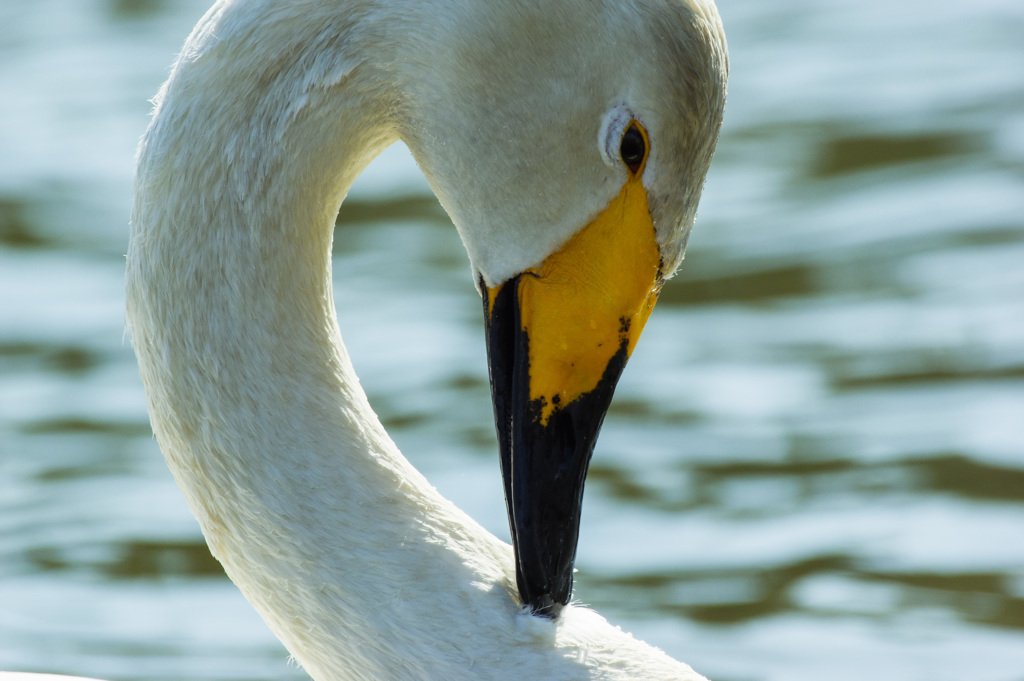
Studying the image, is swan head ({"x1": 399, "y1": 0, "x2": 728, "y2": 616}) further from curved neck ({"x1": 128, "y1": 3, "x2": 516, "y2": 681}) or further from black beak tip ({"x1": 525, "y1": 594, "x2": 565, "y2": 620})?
curved neck ({"x1": 128, "y1": 3, "x2": 516, "y2": 681})

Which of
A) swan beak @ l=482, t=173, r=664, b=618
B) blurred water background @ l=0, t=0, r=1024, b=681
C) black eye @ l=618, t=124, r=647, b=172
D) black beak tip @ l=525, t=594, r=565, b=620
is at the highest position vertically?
blurred water background @ l=0, t=0, r=1024, b=681

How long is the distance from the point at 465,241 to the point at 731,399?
308 centimetres

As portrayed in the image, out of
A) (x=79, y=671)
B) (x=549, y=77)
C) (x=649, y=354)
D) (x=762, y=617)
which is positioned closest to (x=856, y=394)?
(x=649, y=354)

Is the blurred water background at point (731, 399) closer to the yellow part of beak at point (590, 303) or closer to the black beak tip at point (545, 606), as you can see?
the black beak tip at point (545, 606)

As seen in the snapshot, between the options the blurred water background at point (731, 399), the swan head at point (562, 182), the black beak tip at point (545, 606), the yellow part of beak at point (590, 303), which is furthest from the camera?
the blurred water background at point (731, 399)

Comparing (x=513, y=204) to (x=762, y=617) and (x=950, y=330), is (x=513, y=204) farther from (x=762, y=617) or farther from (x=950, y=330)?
(x=950, y=330)

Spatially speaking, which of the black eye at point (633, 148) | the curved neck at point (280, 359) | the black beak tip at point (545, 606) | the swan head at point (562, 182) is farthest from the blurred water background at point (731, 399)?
the black eye at point (633, 148)

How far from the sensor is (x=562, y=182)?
2979 millimetres

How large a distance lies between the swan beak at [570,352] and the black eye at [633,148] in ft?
0.15

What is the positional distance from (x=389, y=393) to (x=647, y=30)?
11.5 feet

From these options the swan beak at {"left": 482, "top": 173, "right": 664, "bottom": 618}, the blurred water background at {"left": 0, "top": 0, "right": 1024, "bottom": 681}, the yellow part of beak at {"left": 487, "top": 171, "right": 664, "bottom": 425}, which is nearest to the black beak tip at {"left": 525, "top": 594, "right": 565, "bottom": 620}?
the swan beak at {"left": 482, "top": 173, "right": 664, "bottom": 618}

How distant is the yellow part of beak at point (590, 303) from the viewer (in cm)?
296

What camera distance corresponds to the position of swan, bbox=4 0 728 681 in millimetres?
2902

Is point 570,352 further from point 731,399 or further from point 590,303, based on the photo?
point 731,399
